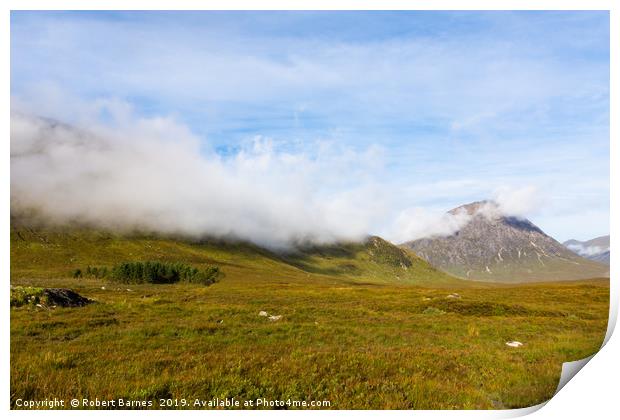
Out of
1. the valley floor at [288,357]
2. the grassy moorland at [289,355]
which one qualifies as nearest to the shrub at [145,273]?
the grassy moorland at [289,355]

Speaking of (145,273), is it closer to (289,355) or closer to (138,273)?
(138,273)

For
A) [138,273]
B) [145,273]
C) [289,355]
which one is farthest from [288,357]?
[145,273]

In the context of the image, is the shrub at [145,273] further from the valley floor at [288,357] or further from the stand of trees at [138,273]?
the valley floor at [288,357]

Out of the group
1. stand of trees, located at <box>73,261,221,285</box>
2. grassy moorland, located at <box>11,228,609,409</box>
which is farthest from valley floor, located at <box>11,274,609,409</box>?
stand of trees, located at <box>73,261,221,285</box>

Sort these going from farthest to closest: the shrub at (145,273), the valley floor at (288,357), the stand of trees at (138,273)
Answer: the shrub at (145,273)
the stand of trees at (138,273)
the valley floor at (288,357)

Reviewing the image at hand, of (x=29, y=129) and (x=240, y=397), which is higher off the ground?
(x=29, y=129)

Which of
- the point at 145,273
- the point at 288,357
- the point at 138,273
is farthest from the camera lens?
the point at 145,273

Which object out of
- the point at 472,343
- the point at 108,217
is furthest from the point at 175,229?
the point at 472,343

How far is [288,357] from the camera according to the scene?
988 cm

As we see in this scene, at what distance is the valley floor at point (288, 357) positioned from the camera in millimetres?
7750
